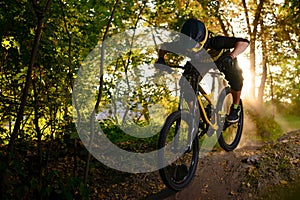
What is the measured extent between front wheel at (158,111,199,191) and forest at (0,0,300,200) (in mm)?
896

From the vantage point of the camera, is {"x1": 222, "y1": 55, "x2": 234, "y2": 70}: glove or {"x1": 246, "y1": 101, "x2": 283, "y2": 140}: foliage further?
{"x1": 246, "y1": 101, "x2": 283, "y2": 140}: foliage

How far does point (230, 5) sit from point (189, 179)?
1127cm

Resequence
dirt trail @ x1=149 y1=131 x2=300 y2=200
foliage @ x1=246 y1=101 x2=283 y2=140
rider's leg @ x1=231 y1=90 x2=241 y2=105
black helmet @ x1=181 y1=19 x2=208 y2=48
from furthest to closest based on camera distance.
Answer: foliage @ x1=246 y1=101 x2=283 y2=140 → rider's leg @ x1=231 y1=90 x2=241 y2=105 → dirt trail @ x1=149 y1=131 x2=300 y2=200 → black helmet @ x1=181 y1=19 x2=208 y2=48

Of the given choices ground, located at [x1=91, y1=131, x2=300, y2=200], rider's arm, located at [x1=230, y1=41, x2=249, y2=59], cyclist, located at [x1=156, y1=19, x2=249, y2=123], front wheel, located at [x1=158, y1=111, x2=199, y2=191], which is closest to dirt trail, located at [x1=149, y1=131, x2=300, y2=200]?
ground, located at [x1=91, y1=131, x2=300, y2=200]

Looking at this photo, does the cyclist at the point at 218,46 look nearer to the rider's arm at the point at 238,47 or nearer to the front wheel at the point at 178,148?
the rider's arm at the point at 238,47

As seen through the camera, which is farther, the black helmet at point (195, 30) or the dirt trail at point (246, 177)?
the dirt trail at point (246, 177)

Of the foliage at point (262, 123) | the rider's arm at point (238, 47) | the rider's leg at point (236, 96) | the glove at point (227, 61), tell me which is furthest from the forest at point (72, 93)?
the glove at point (227, 61)

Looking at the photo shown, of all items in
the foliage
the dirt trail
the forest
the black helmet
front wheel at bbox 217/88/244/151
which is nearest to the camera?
the black helmet

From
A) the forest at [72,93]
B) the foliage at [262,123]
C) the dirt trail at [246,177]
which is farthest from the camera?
the foliage at [262,123]

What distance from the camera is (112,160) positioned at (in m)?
7.30

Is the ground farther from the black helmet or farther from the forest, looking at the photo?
the black helmet

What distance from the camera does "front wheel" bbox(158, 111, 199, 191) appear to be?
4863mm

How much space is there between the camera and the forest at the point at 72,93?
5.05 meters

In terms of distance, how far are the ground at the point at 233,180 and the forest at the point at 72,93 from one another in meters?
0.05
